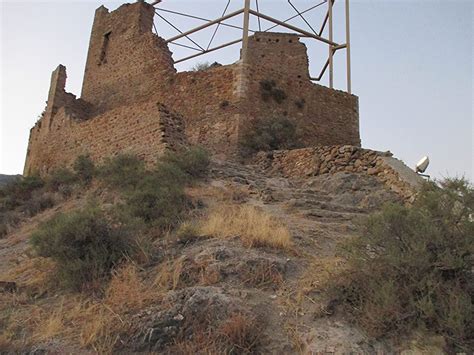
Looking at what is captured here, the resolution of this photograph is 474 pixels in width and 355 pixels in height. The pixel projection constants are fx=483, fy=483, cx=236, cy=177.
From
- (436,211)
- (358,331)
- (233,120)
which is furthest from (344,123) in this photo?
(358,331)

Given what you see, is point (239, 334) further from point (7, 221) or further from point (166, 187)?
point (7, 221)

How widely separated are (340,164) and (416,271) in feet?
19.0

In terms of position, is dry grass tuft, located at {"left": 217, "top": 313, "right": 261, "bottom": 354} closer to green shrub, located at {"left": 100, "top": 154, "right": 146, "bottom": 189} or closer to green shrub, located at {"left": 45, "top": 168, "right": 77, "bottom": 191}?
green shrub, located at {"left": 100, "top": 154, "right": 146, "bottom": 189}

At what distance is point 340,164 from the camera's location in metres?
9.63

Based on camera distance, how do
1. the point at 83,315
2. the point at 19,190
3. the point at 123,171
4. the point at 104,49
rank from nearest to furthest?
the point at 83,315
the point at 123,171
the point at 19,190
the point at 104,49

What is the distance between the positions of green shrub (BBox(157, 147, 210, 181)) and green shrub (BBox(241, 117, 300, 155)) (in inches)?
120

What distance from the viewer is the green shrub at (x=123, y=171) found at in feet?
28.6

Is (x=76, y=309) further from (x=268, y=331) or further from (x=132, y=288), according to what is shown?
(x=268, y=331)

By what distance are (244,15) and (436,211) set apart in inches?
395

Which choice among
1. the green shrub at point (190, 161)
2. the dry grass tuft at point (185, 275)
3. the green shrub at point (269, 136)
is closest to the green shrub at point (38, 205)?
the green shrub at point (190, 161)

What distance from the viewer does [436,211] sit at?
4555 millimetres

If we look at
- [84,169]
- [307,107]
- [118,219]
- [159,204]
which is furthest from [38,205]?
[307,107]

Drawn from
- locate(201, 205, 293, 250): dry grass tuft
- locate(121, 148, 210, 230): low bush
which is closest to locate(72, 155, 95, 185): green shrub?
locate(121, 148, 210, 230): low bush

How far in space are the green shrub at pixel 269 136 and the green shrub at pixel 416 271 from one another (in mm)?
7584
